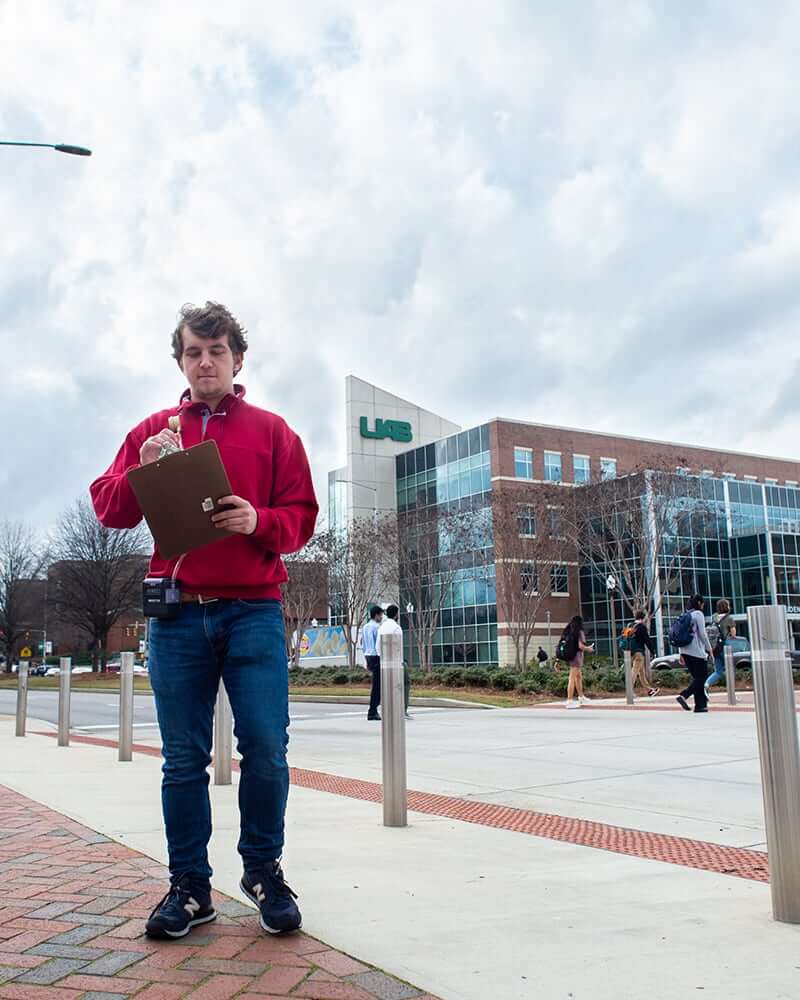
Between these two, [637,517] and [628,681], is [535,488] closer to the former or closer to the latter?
[637,517]

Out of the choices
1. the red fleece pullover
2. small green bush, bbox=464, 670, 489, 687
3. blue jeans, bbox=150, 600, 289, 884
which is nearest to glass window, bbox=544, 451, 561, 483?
small green bush, bbox=464, 670, 489, 687

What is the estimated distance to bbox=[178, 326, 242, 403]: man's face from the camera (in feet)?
11.3

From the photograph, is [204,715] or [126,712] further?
[126,712]

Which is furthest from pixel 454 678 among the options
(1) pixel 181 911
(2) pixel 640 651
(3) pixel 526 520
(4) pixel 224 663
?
(1) pixel 181 911

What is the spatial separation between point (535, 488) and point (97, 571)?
103 ft

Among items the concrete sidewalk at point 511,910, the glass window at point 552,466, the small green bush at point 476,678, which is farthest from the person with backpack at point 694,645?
the glass window at point 552,466

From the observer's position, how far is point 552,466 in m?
57.0

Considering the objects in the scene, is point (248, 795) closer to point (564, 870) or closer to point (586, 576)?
point (564, 870)

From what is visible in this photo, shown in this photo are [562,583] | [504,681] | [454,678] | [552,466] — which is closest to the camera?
[504,681]

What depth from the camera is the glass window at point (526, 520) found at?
3900 cm

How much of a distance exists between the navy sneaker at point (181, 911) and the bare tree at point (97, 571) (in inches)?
2275

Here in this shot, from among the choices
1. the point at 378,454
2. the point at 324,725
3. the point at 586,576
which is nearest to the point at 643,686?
the point at 324,725

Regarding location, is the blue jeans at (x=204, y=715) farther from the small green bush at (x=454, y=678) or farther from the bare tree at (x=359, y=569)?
the bare tree at (x=359, y=569)

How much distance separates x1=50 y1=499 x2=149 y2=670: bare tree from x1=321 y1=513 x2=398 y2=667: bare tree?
772 inches
